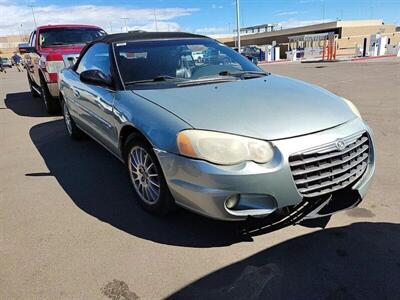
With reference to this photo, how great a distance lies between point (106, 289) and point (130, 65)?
2.24m

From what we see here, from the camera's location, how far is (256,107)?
294 centimetres

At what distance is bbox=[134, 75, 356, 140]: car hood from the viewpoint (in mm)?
2689

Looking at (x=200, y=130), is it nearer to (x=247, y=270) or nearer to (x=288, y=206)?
(x=288, y=206)

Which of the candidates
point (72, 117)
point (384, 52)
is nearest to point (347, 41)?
point (384, 52)

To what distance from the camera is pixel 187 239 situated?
299cm

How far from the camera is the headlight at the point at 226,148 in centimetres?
256

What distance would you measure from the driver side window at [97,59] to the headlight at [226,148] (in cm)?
→ 170

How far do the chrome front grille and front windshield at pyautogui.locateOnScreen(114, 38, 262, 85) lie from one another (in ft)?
5.12

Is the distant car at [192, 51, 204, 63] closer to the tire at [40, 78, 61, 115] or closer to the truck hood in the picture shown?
the truck hood

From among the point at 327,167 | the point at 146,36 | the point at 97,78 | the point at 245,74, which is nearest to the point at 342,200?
the point at 327,167

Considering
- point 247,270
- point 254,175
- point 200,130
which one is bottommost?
point 247,270

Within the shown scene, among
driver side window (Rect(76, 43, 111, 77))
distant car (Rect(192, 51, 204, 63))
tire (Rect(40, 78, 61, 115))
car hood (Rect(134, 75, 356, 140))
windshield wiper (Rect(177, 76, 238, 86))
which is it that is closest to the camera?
car hood (Rect(134, 75, 356, 140))

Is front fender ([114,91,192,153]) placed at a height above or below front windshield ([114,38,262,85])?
below

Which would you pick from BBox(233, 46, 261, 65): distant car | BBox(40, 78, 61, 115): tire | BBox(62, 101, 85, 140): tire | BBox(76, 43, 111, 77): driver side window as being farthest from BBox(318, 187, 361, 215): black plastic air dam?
BBox(40, 78, 61, 115): tire
